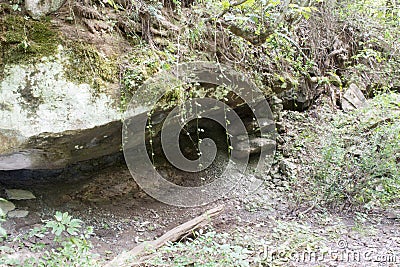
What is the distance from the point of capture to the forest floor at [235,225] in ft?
9.29

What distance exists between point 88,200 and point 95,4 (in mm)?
2193

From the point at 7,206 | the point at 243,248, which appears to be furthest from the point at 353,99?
the point at 7,206

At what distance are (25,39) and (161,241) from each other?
Result: 2.06 meters

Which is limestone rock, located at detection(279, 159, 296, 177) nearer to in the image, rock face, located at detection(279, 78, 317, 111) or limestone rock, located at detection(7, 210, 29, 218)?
rock face, located at detection(279, 78, 317, 111)

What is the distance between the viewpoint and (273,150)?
5.18 meters

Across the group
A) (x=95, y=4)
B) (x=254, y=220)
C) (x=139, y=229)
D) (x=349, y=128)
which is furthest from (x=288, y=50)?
(x=139, y=229)

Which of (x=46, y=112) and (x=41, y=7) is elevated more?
(x=41, y=7)

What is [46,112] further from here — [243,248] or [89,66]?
[243,248]

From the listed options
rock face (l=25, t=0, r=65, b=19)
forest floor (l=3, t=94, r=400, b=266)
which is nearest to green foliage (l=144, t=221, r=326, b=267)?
forest floor (l=3, t=94, r=400, b=266)

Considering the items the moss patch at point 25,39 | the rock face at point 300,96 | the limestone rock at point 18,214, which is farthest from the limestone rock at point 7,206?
Result: the rock face at point 300,96

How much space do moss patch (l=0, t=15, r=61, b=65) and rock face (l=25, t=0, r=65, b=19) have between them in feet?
0.20

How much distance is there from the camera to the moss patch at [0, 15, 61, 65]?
246 cm

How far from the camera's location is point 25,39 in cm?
249

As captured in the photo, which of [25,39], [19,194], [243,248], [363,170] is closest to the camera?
[25,39]
